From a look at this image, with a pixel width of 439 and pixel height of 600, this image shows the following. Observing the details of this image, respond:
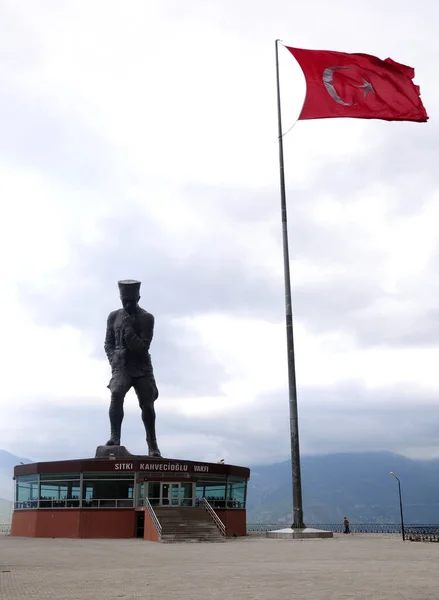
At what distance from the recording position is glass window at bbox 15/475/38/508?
41.3m

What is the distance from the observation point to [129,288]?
4259 centimetres

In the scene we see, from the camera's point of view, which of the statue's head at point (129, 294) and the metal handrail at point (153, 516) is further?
the statue's head at point (129, 294)

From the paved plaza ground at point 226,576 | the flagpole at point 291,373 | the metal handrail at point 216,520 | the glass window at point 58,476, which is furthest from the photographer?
the glass window at point 58,476

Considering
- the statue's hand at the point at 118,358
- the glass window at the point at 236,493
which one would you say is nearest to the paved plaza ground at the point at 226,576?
the statue's hand at the point at 118,358

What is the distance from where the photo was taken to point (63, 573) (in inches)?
641

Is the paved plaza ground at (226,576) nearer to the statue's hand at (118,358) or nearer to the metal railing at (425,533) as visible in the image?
the metal railing at (425,533)

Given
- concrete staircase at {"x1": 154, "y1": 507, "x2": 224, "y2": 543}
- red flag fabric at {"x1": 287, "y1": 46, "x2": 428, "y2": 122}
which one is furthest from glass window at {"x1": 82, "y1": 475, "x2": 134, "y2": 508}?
red flag fabric at {"x1": 287, "y1": 46, "x2": 428, "y2": 122}

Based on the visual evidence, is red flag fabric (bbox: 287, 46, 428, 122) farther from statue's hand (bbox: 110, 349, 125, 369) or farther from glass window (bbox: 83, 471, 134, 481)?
glass window (bbox: 83, 471, 134, 481)

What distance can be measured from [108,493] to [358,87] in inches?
972

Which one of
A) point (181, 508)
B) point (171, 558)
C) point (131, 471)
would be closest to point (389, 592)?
point (171, 558)

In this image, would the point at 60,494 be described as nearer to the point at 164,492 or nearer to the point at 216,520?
the point at 164,492

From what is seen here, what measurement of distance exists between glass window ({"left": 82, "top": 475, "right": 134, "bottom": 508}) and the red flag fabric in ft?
73.0

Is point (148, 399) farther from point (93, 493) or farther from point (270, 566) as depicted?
point (270, 566)

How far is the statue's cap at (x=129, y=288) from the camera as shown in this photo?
42562 mm
